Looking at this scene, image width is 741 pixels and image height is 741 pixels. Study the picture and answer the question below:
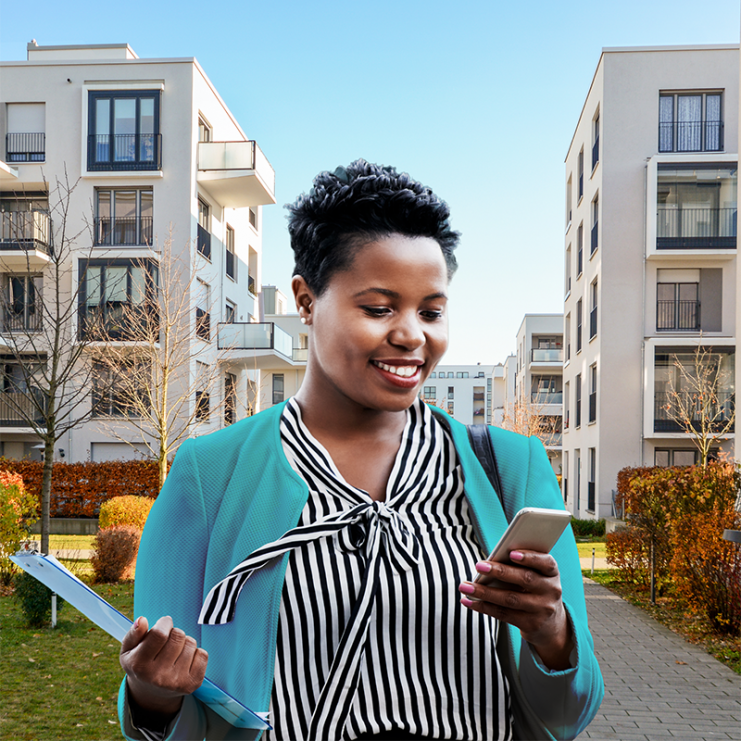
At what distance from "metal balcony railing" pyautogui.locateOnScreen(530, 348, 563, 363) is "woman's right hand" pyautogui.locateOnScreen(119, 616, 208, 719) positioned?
180ft

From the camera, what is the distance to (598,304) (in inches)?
1150

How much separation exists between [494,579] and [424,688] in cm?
40

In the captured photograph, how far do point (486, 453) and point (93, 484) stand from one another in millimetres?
25446

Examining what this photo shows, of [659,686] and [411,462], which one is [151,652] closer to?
[411,462]

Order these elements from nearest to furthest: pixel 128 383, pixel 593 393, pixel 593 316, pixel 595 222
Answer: pixel 128 383, pixel 593 393, pixel 593 316, pixel 595 222

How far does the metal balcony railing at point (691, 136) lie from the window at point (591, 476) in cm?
1183

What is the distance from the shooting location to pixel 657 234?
28656mm

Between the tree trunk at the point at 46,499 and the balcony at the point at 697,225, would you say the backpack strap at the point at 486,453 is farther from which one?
the balcony at the point at 697,225

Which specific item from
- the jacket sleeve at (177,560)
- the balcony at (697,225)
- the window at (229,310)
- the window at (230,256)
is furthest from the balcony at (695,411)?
the jacket sleeve at (177,560)

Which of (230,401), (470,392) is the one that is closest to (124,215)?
(230,401)

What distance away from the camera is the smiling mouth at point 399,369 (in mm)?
1703

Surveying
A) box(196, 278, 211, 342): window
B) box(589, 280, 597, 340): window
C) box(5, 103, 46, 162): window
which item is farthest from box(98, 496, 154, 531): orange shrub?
box(589, 280, 597, 340): window

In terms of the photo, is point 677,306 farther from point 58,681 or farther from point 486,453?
point 486,453

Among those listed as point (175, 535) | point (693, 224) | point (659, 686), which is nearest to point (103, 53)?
point (693, 224)
